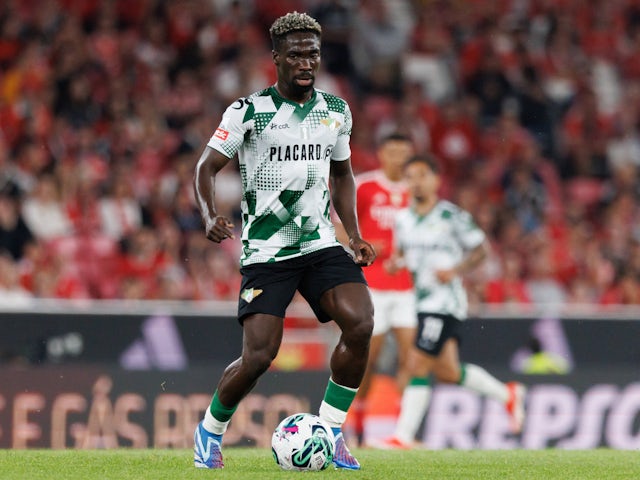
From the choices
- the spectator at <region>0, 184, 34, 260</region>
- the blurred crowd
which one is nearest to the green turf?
the blurred crowd

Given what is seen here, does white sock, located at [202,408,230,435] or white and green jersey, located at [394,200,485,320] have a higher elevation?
white and green jersey, located at [394,200,485,320]

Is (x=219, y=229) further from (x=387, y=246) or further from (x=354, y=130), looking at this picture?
(x=354, y=130)

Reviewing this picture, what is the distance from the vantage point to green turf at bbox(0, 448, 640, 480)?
689cm

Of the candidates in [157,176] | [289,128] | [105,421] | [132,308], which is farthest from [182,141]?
[289,128]

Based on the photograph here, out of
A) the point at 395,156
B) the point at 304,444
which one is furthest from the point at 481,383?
the point at 304,444

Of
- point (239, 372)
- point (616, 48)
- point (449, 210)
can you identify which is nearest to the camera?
point (239, 372)

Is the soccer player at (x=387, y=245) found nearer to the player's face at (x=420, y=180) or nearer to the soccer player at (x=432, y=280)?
the soccer player at (x=432, y=280)

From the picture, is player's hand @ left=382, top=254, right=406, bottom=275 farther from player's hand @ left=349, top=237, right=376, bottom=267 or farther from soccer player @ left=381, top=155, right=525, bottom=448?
player's hand @ left=349, top=237, right=376, bottom=267

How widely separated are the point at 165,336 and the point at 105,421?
3.57ft

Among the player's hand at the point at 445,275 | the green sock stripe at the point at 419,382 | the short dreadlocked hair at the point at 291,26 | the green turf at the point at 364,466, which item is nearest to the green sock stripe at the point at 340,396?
the green turf at the point at 364,466

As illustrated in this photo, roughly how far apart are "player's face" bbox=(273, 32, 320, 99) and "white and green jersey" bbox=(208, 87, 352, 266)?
0.52 feet

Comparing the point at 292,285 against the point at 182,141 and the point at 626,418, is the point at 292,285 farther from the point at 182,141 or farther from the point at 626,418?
the point at 182,141

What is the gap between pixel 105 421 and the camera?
466 inches

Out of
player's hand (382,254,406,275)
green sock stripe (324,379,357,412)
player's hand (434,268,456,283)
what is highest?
player's hand (382,254,406,275)
